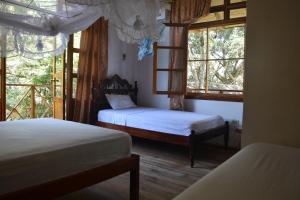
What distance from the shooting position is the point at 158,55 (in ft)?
16.8

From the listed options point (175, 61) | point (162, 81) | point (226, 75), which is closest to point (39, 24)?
point (175, 61)

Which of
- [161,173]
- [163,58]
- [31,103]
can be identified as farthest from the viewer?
[31,103]

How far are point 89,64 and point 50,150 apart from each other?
2.95 metres

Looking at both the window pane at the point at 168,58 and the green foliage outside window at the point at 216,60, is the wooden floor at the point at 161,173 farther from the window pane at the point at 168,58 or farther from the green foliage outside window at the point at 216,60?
the window pane at the point at 168,58

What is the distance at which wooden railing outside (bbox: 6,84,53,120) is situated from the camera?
5.05 meters

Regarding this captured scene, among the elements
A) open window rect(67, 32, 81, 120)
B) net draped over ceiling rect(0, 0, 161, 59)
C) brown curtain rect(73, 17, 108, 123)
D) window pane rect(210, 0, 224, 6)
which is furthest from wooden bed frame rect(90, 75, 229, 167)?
window pane rect(210, 0, 224, 6)

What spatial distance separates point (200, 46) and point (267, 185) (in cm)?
395

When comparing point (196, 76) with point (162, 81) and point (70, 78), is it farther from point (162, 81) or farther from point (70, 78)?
point (70, 78)

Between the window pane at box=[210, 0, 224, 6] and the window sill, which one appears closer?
the window sill

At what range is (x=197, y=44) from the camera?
16.1 feet

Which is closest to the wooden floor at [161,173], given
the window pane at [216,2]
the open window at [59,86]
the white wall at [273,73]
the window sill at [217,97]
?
the window sill at [217,97]

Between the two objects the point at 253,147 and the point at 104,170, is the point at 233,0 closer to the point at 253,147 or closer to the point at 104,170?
the point at 253,147

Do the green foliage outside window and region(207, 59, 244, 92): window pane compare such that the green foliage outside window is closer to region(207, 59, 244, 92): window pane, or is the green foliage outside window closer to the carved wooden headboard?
region(207, 59, 244, 92): window pane

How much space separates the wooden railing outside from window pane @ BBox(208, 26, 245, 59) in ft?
11.2
